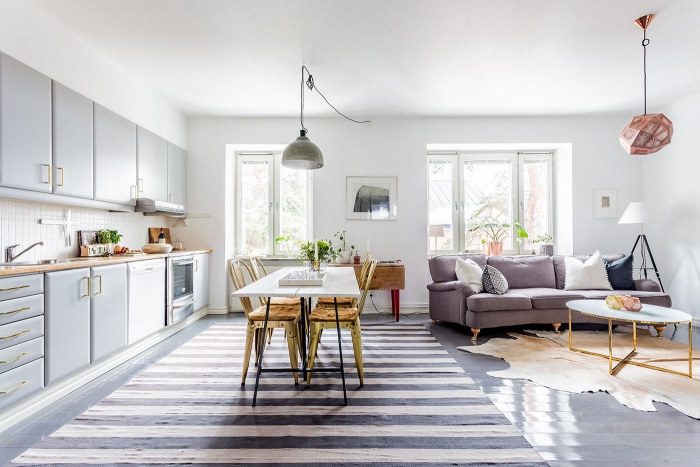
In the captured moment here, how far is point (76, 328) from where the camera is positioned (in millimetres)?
2348

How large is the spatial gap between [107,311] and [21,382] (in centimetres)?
74

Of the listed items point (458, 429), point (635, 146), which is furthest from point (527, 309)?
point (458, 429)

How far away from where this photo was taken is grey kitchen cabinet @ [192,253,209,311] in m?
4.27

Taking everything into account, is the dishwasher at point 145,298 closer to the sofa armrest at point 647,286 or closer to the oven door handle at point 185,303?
the oven door handle at point 185,303

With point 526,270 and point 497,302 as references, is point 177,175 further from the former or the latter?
point 526,270

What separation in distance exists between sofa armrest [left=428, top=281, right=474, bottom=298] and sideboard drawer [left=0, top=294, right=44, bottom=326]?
11.6ft

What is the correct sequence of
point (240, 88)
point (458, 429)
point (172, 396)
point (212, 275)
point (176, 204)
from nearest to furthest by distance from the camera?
point (458, 429)
point (172, 396)
point (240, 88)
point (176, 204)
point (212, 275)

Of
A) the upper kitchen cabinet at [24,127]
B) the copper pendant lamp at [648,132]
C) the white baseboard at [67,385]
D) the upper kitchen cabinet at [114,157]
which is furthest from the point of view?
the upper kitchen cabinet at [114,157]

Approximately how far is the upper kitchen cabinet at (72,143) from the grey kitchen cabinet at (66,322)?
2.24ft

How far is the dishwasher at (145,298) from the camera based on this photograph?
2973mm

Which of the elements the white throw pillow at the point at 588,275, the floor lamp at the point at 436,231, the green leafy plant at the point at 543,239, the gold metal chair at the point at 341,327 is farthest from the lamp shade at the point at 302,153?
the green leafy plant at the point at 543,239

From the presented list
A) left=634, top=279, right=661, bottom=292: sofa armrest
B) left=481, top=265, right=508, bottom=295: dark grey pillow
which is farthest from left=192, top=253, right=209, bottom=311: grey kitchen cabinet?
left=634, top=279, right=661, bottom=292: sofa armrest

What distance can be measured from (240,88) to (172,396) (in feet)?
10.3

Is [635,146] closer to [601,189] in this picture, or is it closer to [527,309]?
[527,309]
